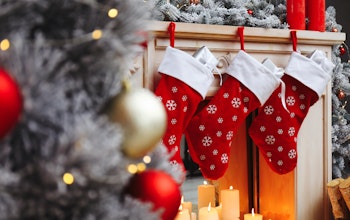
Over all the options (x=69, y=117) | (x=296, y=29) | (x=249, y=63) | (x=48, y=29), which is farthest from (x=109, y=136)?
(x=296, y=29)

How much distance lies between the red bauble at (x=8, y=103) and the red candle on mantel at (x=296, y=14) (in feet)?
5.68

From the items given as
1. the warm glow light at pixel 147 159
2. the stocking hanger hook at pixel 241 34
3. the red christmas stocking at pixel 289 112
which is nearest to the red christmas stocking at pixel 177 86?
the stocking hanger hook at pixel 241 34

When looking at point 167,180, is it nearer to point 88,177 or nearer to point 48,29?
point 88,177

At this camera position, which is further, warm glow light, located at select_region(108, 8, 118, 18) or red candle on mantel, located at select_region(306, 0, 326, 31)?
red candle on mantel, located at select_region(306, 0, 326, 31)

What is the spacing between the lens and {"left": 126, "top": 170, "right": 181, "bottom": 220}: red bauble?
764 mm

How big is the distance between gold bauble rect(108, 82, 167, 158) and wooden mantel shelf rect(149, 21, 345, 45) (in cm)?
95

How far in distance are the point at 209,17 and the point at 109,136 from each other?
1.33 meters

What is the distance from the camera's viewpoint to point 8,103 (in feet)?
1.98

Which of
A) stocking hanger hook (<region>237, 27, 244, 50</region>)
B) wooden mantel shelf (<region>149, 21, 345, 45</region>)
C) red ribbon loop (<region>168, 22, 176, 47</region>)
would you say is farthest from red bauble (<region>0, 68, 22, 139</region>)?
stocking hanger hook (<region>237, 27, 244, 50</region>)

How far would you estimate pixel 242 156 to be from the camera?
7.83 ft

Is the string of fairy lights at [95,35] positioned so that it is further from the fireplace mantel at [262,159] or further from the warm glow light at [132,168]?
the fireplace mantel at [262,159]

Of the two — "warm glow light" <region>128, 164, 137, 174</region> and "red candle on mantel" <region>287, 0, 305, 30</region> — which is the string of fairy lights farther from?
"red candle on mantel" <region>287, 0, 305, 30</region>

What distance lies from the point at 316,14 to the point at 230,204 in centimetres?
93

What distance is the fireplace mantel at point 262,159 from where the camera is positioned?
1944 mm
